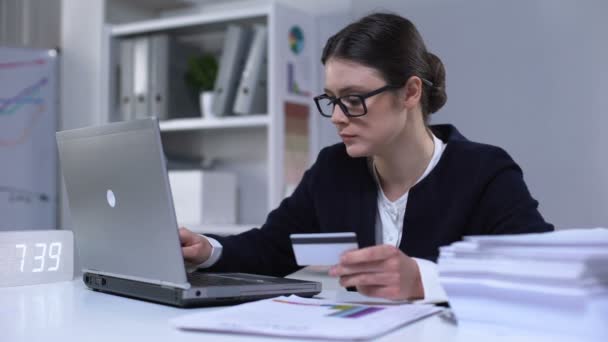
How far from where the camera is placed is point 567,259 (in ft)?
2.74

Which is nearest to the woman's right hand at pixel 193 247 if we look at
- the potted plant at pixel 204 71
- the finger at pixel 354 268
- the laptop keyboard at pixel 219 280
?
the laptop keyboard at pixel 219 280

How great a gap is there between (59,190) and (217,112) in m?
1.04

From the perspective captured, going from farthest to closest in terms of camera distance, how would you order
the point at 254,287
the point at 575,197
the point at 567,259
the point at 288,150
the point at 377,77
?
the point at 288,150, the point at 575,197, the point at 377,77, the point at 254,287, the point at 567,259

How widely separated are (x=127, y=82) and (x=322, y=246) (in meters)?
2.43

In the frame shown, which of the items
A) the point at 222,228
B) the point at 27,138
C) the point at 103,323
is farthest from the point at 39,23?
the point at 103,323

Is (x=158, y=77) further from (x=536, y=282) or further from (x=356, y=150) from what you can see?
(x=536, y=282)

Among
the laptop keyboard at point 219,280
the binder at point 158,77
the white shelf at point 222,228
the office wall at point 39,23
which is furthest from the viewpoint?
the office wall at point 39,23

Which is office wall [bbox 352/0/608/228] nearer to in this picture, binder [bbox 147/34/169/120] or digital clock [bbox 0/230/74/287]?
binder [bbox 147/34/169/120]

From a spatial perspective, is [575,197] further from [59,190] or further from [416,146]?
[59,190]

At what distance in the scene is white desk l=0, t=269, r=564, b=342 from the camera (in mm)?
853

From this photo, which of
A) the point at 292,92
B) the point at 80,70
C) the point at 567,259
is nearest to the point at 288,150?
the point at 292,92

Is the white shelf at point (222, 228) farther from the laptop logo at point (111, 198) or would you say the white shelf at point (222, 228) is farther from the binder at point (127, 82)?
the laptop logo at point (111, 198)

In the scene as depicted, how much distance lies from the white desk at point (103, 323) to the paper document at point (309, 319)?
0.01m

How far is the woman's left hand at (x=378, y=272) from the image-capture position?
99 cm
